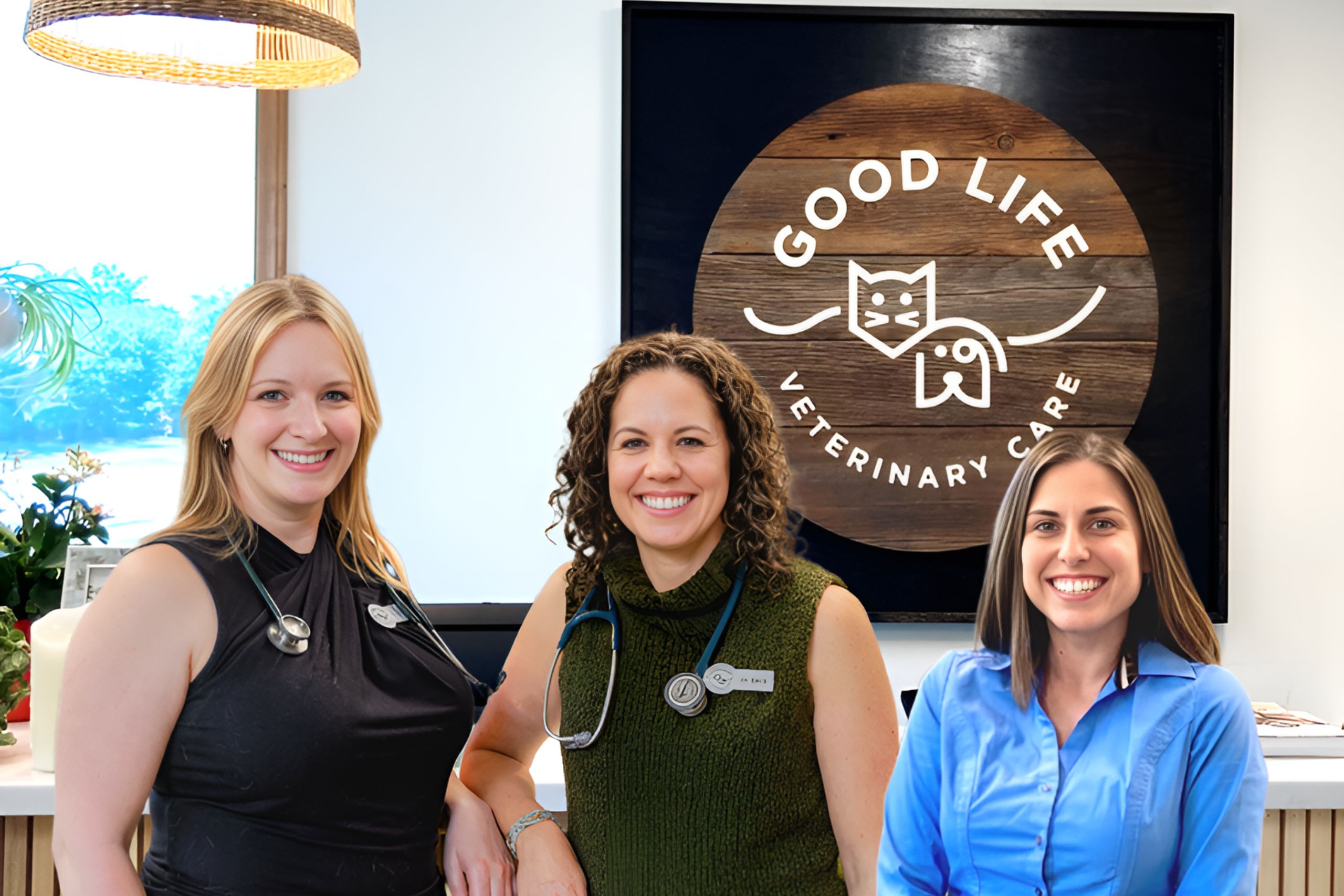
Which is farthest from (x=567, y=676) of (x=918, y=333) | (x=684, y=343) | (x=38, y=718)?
(x=918, y=333)

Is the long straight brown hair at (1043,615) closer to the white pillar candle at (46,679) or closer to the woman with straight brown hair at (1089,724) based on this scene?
the woman with straight brown hair at (1089,724)

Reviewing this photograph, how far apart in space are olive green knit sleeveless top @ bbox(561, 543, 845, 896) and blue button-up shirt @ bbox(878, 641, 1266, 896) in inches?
12.7

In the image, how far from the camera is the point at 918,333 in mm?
2818

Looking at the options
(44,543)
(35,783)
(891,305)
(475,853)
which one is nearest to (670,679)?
(475,853)

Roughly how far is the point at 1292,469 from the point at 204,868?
267 centimetres

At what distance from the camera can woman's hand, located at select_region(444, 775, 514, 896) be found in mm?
1396

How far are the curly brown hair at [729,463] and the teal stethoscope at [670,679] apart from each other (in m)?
0.03

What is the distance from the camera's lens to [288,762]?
124cm

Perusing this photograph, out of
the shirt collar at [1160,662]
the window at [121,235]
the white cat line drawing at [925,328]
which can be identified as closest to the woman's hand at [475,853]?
the shirt collar at [1160,662]

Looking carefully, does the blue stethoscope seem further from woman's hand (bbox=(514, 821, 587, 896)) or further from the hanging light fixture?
the hanging light fixture

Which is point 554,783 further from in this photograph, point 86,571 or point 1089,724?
point 1089,724

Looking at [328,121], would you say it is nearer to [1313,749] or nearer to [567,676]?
[567,676]

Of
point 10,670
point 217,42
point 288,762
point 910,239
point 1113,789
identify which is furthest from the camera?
point 910,239

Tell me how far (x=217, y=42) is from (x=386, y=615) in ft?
2.85
